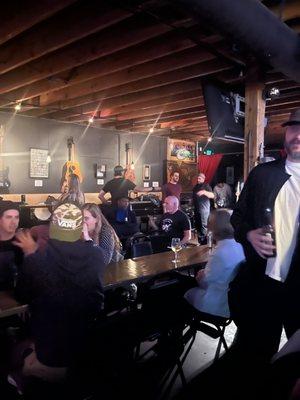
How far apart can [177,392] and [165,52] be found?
3552 millimetres

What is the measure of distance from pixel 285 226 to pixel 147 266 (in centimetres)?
181

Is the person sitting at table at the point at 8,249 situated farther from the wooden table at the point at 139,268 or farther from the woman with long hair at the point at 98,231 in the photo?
the woman with long hair at the point at 98,231

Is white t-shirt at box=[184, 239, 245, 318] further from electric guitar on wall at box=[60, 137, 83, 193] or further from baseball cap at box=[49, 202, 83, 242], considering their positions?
electric guitar on wall at box=[60, 137, 83, 193]

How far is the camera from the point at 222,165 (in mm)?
14203

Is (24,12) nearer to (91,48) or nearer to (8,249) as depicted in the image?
(91,48)

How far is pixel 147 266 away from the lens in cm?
342

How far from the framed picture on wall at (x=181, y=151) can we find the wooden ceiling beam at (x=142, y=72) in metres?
5.91

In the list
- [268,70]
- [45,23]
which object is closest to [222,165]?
[268,70]

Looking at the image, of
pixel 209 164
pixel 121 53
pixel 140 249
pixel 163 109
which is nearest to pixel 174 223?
pixel 140 249

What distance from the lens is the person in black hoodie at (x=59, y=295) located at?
197 centimetres

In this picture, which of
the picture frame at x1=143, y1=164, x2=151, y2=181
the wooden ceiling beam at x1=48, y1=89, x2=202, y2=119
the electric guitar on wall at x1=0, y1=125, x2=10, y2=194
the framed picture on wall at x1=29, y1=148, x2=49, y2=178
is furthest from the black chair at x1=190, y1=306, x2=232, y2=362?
the picture frame at x1=143, y1=164, x2=151, y2=181

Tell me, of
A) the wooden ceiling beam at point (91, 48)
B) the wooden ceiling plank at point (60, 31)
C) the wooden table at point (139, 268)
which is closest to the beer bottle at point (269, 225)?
the wooden table at point (139, 268)

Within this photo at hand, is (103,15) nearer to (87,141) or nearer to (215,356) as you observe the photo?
(215,356)

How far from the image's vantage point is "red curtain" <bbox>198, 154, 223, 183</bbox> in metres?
14.1
